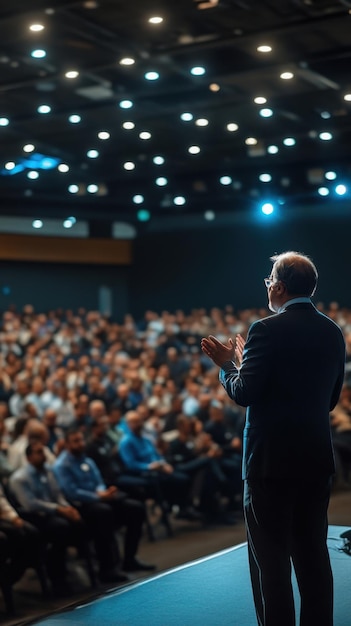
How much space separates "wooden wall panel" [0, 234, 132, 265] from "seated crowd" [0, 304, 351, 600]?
4308 millimetres

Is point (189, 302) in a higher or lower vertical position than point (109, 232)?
lower

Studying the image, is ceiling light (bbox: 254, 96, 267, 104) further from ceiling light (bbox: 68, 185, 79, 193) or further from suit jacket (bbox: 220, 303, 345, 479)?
suit jacket (bbox: 220, 303, 345, 479)

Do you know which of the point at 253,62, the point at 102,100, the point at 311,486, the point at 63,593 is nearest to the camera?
the point at 311,486

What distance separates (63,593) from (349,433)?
4500 millimetres

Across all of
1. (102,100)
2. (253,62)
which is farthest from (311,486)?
(102,100)

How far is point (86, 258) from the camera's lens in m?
18.5

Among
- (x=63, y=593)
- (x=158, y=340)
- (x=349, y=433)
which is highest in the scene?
(x=158, y=340)

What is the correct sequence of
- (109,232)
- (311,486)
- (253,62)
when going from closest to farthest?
(311,486)
(253,62)
(109,232)

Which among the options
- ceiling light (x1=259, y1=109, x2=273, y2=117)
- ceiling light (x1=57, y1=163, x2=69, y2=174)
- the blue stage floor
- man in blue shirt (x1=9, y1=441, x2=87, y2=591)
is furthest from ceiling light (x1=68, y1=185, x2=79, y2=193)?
the blue stage floor

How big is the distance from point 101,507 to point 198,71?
12.3 ft

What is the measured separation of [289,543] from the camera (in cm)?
240

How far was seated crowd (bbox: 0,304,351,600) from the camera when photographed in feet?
18.9

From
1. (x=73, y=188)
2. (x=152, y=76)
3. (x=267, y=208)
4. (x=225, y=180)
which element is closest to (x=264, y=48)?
(x=152, y=76)

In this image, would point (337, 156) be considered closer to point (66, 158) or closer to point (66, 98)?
point (66, 158)
